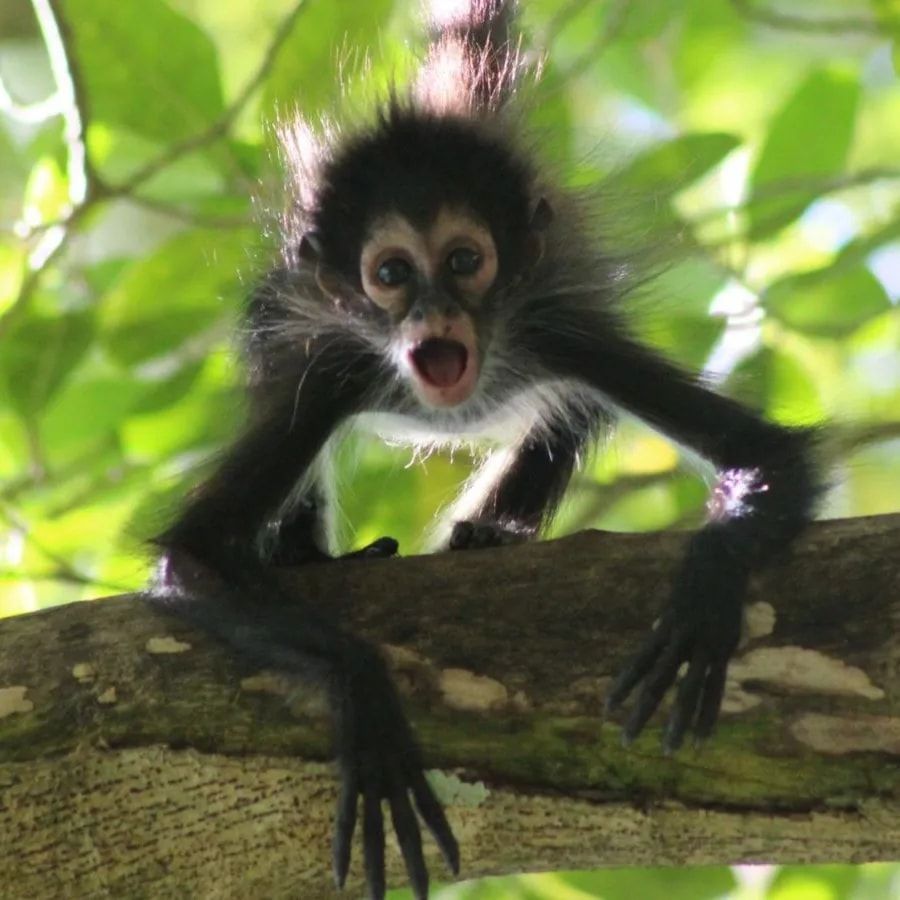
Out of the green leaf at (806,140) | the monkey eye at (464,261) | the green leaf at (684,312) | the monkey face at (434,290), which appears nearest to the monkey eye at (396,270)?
the monkey face at (434,290)

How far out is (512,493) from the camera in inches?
148

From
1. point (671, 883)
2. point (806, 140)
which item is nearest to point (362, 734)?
point (671, 883)

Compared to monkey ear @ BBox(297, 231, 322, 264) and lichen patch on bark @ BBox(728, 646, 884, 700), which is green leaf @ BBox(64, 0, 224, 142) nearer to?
monkey ear @ BBox(297, 231, 322, 264)

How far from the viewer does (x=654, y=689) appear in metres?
2.25

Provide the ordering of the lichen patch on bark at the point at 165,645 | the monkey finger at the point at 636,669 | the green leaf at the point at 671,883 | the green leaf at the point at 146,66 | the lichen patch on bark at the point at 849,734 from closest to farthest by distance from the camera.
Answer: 1. the lichen patch on bark at the point at 849,734
2. the monkey finger at the point at 636,669
3. the lichen patch on bark at the point at 165,645
4. the green leaf at the point at 671,883
5. the green leaf at the point at 146,66

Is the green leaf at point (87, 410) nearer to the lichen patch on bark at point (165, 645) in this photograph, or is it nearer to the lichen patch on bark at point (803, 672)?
the lichen patch on bark at point (165, 645)

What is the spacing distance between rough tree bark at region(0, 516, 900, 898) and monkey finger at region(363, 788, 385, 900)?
70 mm

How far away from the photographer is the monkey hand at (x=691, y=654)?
2221 millimetres

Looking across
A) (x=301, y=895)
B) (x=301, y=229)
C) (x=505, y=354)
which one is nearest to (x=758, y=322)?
(x=505, y=354)

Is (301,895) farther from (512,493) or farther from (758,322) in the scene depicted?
(758,322)

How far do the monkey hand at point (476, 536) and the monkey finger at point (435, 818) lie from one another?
881 mm

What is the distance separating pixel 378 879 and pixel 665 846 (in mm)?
476

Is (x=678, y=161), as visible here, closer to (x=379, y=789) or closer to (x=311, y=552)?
(x=311, y=552)

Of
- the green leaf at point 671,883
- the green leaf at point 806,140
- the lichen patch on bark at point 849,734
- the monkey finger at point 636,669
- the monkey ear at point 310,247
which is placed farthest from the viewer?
the monkey ear at point 310,247
